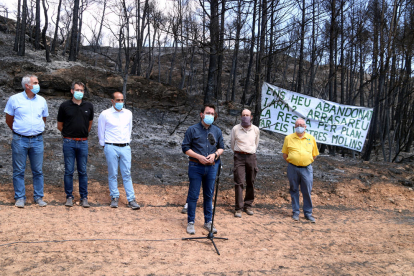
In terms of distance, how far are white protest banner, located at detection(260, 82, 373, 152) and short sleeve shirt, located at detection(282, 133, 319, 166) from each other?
9.30 feet

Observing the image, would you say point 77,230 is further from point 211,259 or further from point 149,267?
point 211,259

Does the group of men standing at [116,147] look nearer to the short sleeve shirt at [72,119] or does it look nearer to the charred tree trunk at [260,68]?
the short sleeve shirt at [72,119]

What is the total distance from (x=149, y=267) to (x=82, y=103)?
3322mm

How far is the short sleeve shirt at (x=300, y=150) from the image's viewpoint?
6.17 m

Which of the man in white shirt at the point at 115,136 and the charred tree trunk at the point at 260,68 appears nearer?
the man in white shirt at the point at 115,136

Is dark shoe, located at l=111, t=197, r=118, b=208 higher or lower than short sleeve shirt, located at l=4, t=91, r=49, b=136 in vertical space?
lower

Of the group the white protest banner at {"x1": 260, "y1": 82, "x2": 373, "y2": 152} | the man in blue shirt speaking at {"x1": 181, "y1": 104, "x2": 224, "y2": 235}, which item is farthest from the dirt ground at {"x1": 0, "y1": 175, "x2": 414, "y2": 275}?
the white protest banner at {"x1": 260, "y1": 82, "x2": 373, "y2": 152}

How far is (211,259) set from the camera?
13.4ft

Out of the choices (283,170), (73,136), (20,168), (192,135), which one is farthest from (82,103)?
(283,170)

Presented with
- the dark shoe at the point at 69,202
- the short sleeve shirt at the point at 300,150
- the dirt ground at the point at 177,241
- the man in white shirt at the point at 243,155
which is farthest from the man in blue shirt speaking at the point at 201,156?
the dark shoe at the point at 69,202

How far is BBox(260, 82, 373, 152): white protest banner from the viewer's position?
9273 mm

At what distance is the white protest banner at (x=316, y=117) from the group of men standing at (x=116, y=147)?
2.96 metres

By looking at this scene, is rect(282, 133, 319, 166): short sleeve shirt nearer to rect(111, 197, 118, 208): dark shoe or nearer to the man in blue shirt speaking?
the man in blue shirt speaking

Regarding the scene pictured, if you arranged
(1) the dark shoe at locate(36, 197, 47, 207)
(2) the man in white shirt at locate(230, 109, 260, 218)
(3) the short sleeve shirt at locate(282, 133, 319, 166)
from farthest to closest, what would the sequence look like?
(2) the man in white shirt at locate(230, 109, 260, 218) → (3) the short sleeve shirt at locate(282, 133, 319, 166) → (1) the dark shoe at locate(36, 197, 47, 207)
